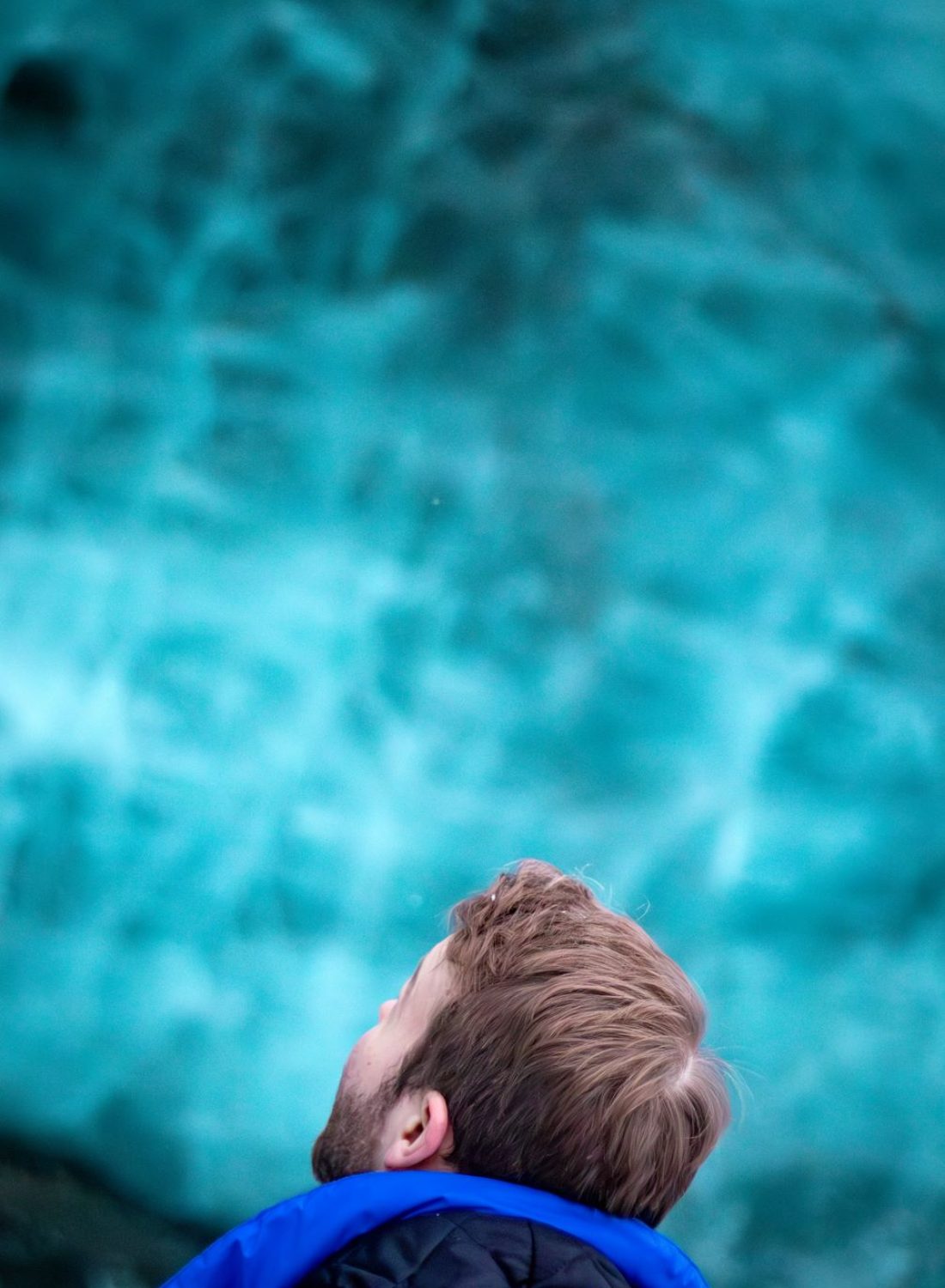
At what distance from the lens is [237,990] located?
51.3 inches

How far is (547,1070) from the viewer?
692 mm

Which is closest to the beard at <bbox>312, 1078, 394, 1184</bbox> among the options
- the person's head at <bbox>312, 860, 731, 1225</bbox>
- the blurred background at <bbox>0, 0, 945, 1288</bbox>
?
the person's head at <bbox>312, 860, 731, 1225</bbox>

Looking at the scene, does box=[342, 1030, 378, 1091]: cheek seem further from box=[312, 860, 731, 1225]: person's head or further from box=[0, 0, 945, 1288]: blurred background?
box=[0, 0, 945, 1288]: blurred background

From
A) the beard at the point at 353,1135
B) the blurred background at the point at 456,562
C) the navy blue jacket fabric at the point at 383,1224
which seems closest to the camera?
the navy blue jacket fabric at the point at 383,1224

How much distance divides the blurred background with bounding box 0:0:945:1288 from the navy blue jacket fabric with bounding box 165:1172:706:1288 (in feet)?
2.11

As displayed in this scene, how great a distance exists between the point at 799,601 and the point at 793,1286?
0.71m

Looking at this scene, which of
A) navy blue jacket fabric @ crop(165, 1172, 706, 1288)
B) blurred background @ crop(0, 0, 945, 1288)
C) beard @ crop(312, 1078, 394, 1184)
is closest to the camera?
navy blue jacket fabric @ crop(165, 1172, 706, 1288)

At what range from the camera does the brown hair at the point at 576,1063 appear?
0.68 metres

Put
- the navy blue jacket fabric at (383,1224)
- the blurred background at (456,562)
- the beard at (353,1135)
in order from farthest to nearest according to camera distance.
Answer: the blurred background at (456,562) < the beard at (353,1135) < the navy blue jacket fabric at (383,1224)

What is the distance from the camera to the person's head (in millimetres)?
685

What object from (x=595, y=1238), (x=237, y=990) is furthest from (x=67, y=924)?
(x=595, y=1238)

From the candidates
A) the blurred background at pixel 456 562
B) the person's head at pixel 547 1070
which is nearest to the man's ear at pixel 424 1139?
the person's head at pixel 547 1070

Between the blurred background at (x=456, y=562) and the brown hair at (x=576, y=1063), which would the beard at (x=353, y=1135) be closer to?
the brown hair at (x=576, y=1063)

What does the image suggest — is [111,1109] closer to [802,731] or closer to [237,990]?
[237,990]
